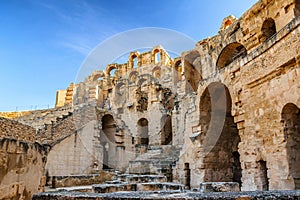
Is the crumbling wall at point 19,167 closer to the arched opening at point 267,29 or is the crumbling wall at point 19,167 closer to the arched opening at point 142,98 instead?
the arched opening at point 267,29

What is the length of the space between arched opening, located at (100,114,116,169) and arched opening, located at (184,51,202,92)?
28.0ft

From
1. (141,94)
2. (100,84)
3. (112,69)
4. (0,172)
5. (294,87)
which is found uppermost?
(112,69)

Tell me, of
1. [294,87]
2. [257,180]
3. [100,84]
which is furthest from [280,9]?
[100,84]

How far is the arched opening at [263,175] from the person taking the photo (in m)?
6.92

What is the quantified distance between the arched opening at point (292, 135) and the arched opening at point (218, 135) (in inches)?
160

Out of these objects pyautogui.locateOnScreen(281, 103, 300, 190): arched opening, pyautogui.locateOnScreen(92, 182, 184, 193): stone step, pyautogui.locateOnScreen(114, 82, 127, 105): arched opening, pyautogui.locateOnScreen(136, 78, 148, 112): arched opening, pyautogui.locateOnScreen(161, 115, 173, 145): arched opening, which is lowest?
pyautogui.locateOnScreen(92, 182, 184, 193): stone step

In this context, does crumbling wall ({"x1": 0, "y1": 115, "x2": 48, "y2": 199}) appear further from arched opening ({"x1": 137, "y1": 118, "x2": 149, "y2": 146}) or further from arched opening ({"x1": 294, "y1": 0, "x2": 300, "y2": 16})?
arched opening ({"x1": 137, "y1": 118, "x2": 149, "y2": 146})

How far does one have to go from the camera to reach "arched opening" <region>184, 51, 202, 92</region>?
22.9 meters

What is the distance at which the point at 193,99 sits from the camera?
11.7 meters

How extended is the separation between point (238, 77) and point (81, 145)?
9563 millimetres

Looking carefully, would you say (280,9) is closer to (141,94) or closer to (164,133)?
(164,133)

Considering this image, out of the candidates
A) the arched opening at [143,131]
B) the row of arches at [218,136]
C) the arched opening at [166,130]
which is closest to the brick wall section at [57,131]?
the row of arches at [218,136]

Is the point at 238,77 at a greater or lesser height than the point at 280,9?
lesser

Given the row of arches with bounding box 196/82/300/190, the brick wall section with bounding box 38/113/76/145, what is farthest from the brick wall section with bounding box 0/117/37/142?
the row of arches with bounding box 196/82/300/190
